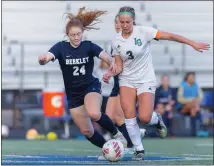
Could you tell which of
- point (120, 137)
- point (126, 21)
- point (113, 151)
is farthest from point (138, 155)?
point (126, 21)

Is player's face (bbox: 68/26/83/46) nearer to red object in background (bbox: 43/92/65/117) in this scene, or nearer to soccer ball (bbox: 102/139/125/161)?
soccer ball (bbox: 102/139/125/161)

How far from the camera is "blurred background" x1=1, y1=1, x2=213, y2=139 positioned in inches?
674

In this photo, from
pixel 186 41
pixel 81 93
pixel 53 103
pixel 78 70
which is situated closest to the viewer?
pixel 186 41

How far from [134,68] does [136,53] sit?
22cm

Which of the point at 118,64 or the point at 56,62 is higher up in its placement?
the point at 118,64

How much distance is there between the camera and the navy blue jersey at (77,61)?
27.4 ft

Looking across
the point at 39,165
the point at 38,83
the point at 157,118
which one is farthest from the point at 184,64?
the point at 39,165

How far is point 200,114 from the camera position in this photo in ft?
55.2

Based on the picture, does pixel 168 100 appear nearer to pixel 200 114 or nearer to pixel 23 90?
pixel 200 114

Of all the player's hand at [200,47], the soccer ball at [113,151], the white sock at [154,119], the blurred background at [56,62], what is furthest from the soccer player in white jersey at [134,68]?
the blurred background at [56,62]

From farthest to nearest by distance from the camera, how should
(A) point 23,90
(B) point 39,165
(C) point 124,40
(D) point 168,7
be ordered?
1. (D) point 168,7
2. (A) point 23,90
3. (C) point 124,40
4. (B) point 39,165

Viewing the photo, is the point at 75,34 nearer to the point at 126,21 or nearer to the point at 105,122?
the point at 126,21

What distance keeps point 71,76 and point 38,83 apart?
10.6 m

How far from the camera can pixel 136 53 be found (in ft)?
26.6
